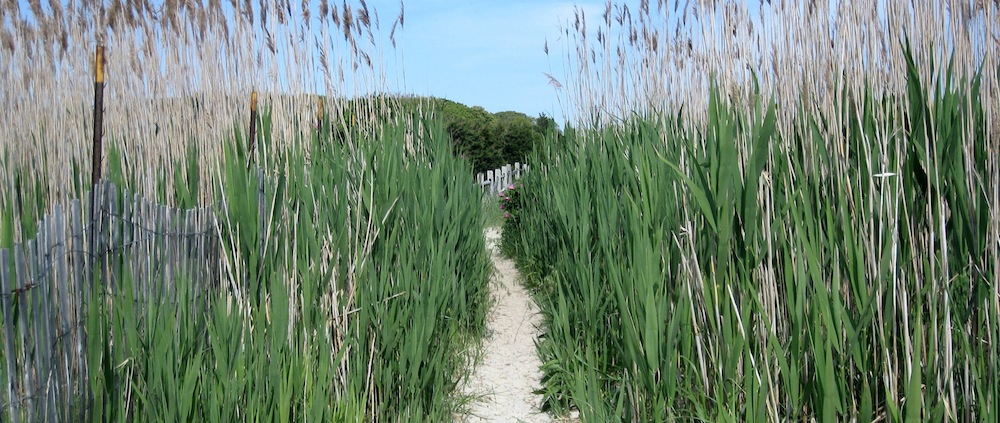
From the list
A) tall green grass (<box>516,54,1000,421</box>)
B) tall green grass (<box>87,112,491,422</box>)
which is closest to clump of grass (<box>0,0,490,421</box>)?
tall green grass (<box>87,112,491,422</box>)

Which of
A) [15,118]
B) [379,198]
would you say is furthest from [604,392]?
[15,118]

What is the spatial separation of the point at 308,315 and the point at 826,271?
4.70ft

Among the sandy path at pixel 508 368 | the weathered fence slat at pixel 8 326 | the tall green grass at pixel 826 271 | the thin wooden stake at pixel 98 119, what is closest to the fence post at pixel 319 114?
the sandy path at pixel 508 368

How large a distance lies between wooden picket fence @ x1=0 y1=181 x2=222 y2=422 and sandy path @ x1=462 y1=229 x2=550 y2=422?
4.23 ft

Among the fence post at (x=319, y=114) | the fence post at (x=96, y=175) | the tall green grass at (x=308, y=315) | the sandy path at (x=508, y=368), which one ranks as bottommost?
the sandy path at (x=508, y=368)

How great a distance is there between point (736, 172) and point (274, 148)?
184cm

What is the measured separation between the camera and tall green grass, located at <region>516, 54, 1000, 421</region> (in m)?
1.70

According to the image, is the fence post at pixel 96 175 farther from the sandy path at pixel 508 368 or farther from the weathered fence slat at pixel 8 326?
the sandy path at pixel 508 368

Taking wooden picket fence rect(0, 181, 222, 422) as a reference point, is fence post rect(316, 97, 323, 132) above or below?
above

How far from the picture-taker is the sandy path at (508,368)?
295cm

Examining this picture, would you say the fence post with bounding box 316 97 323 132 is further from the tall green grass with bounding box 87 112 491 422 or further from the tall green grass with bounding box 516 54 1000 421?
the tall green grass with bounding box 516 54 1000 421

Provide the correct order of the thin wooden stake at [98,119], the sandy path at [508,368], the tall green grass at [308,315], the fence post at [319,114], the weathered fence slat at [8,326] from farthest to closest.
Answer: the fence post at [319,114] → the sandy path at [508,368] → the thin wooden stake at [98,119] → the tall green grass at [308,315] → the weathered fence slat at [8,326]

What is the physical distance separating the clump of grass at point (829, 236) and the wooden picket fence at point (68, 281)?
4.20 ft

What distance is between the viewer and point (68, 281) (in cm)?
181
